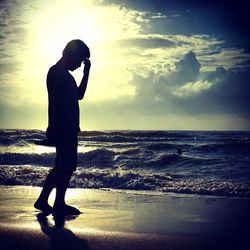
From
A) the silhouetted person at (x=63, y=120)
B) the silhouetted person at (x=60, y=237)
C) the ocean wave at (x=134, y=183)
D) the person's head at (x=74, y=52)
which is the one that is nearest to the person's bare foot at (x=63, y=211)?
the silhouetted person at (x=63, y=120)

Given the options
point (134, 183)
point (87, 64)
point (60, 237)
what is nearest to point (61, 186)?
point (60, 237)

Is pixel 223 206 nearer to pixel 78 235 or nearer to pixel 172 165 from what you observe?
pixel 78 235

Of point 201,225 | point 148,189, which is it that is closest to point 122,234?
point 201,225

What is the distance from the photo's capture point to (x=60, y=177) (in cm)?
448

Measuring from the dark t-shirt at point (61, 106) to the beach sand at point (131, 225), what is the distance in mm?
915

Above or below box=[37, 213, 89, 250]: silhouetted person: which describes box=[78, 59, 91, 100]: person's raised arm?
above

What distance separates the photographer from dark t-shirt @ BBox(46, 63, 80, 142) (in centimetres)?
442

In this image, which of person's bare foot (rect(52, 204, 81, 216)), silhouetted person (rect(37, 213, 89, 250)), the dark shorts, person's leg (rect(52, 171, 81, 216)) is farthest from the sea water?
silhouetted person (rect(37, 213, 89, 250))

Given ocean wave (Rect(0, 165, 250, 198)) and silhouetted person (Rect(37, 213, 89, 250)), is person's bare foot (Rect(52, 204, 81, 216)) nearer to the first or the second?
silhouetted person (Rect(37, 213, 89, 250))

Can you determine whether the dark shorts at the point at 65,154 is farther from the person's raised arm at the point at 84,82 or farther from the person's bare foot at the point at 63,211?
the person's raised arm at the point at 84,82

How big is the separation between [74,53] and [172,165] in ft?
31.3

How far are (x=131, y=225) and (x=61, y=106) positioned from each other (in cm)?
147

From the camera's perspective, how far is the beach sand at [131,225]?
11.0ft

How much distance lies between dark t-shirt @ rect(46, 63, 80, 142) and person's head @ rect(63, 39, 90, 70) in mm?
125
